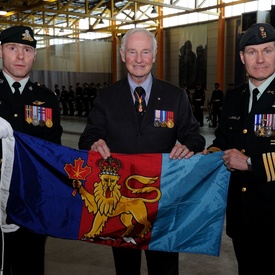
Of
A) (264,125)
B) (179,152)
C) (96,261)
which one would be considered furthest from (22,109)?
(96,261)

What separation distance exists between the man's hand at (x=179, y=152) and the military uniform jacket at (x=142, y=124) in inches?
1.7

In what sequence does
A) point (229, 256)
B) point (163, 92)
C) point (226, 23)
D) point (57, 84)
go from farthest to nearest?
point (57, 84), point (226, 23), point (229, 256), point (163, 92)

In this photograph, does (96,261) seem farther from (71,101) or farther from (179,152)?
(71,101)

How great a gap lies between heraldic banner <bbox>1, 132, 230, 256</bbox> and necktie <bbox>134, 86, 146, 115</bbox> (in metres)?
0.26

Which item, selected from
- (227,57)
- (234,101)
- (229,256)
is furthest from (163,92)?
(227,57)

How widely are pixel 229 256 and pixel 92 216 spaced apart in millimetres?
1489

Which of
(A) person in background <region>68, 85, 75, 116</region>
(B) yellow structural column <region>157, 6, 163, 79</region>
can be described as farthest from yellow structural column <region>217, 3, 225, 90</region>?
(A) person in background <region>68, 85, 75, 116</region>

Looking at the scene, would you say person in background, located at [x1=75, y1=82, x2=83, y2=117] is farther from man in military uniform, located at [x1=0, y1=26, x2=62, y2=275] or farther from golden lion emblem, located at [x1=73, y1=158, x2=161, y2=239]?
golden lion emblem, located at [x1=73, y1=158, x2=161, y2=239]

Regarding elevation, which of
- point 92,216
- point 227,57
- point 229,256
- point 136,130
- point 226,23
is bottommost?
point 229,256

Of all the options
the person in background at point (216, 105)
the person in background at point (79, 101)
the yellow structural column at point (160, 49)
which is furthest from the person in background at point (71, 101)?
the person in background at point (216, 105)

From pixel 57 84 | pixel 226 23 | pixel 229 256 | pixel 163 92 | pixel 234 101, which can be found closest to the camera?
pixel 234 101

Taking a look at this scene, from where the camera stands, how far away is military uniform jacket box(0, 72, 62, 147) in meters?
2.08

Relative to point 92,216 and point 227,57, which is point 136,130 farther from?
point 227,57

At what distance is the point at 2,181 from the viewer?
2.07 m
